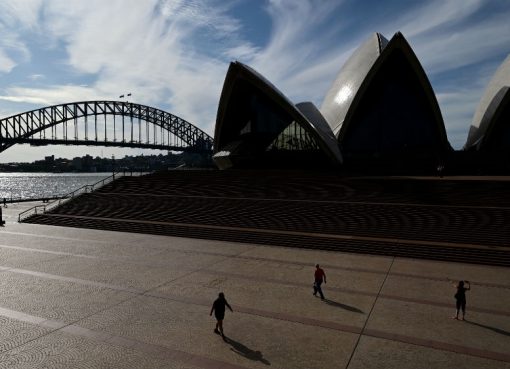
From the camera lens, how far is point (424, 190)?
21594mm

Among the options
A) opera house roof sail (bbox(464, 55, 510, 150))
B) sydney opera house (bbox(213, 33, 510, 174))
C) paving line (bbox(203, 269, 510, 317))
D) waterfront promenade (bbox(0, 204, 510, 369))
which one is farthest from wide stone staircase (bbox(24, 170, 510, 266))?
opera house roof sail (bbox(464, 55, 510, 150))

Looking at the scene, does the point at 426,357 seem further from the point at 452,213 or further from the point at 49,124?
the point at 49,124

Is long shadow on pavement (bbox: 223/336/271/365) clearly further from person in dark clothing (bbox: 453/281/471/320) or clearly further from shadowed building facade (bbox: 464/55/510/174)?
shadowed building facade (bbox: 464/55/510/174)

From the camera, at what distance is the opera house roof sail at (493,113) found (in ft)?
113

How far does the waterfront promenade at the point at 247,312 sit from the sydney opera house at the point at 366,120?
63.7ft

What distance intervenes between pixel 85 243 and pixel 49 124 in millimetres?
81608

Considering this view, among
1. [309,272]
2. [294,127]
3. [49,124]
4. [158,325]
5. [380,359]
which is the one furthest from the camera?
[49,124]

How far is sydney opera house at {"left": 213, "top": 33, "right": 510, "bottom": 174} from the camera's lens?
33656 mm

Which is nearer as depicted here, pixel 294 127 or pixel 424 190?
pixel 424 190

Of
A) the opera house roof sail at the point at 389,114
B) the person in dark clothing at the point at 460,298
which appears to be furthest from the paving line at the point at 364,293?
the opera house roof sail at the point at 389,114

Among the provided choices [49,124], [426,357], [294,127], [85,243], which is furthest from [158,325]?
[49,124]

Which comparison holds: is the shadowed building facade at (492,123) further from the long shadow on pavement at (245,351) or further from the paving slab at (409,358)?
the long shadow on pavement at (245,351)

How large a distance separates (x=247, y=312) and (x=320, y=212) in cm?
1191

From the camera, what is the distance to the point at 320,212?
20.7 metres
